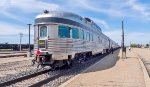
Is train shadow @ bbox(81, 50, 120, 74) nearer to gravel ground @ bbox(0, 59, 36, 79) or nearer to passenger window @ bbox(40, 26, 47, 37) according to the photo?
passenger window @ bbox(40, 26, 47, 37)

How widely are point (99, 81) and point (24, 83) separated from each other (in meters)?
3.26

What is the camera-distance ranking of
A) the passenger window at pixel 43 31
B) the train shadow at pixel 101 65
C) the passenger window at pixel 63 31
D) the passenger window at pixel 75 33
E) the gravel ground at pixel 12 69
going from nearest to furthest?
the passenger window at pixel 43 31, the passenger window at pixel 63 31, the gravel ground at pixel 12 69, the passenger window at pixel 75 33, the train shadow at pixel 101 65

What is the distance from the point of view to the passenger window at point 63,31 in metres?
17.2

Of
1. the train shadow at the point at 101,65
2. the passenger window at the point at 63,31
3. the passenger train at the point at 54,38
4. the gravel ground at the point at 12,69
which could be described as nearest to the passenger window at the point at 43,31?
the passenger train at the point at 54,38

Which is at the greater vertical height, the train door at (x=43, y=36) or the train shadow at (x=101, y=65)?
the train door at (x=43, y=36)

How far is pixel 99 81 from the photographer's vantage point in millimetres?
13617

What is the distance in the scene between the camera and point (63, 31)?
1744 centimetres

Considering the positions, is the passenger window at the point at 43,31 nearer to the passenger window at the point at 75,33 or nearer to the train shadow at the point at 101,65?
the passenger window at the point at 75,33

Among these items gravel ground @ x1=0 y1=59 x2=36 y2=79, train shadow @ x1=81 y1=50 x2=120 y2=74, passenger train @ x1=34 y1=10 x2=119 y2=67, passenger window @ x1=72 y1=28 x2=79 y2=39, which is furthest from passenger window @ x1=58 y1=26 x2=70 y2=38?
gravel ground @ x1=0 y1=59 x2=36 y2=79

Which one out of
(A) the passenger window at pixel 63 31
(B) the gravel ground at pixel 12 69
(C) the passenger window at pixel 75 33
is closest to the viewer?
(A) the passenger window at pixel 63 31

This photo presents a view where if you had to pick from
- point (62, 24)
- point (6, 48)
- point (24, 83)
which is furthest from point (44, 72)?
point (6, 48)

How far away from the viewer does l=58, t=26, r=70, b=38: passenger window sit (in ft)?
56.5

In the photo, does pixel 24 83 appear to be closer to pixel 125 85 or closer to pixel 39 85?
pixel 39 85

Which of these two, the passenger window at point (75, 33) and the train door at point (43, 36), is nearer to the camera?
the train door at point (43, 36)
